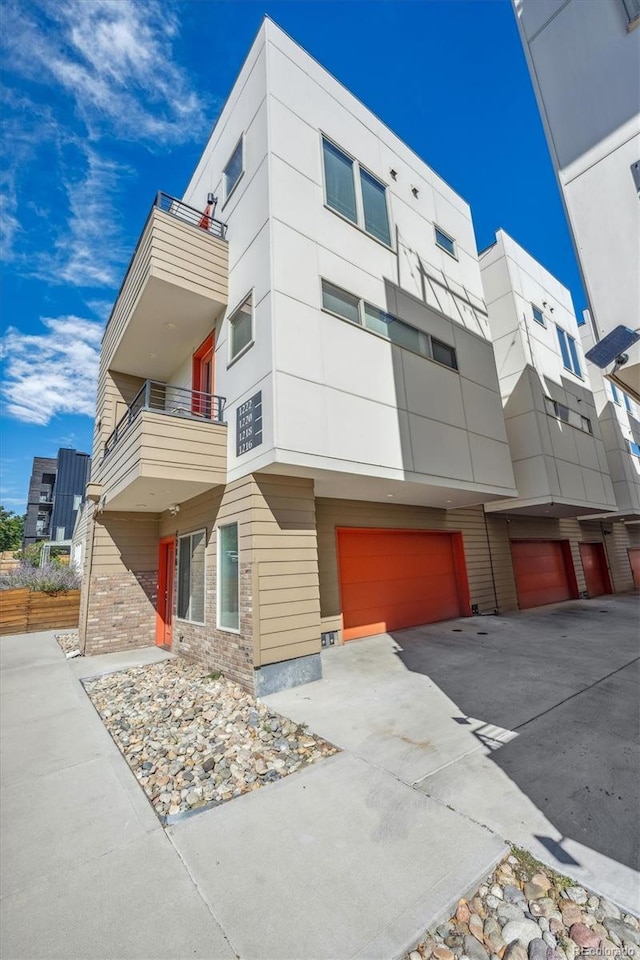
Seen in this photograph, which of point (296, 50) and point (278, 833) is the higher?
point (296, 50)

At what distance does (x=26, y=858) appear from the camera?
2721mm

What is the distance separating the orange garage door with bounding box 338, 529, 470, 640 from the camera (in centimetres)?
870

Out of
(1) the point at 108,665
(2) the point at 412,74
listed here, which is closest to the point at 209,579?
(1) the point at 108,665

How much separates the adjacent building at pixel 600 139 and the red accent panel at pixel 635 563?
19133 millimetres

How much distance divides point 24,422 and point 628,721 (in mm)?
37993

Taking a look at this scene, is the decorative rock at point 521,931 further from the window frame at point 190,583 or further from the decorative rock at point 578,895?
the window frame at point 190,583

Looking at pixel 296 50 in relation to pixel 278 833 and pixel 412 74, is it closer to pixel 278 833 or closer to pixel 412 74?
pixel 412 74

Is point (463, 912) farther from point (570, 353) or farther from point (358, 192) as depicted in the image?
point (570, 353)

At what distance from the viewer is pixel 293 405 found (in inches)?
235

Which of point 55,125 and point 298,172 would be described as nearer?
point 298,172

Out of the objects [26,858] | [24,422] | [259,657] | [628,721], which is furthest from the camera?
[24,422]

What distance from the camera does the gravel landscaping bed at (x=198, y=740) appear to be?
3.52 metres

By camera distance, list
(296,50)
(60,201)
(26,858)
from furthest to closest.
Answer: (60,201) < (296,50) < (26,858)

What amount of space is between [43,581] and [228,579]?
903cm
